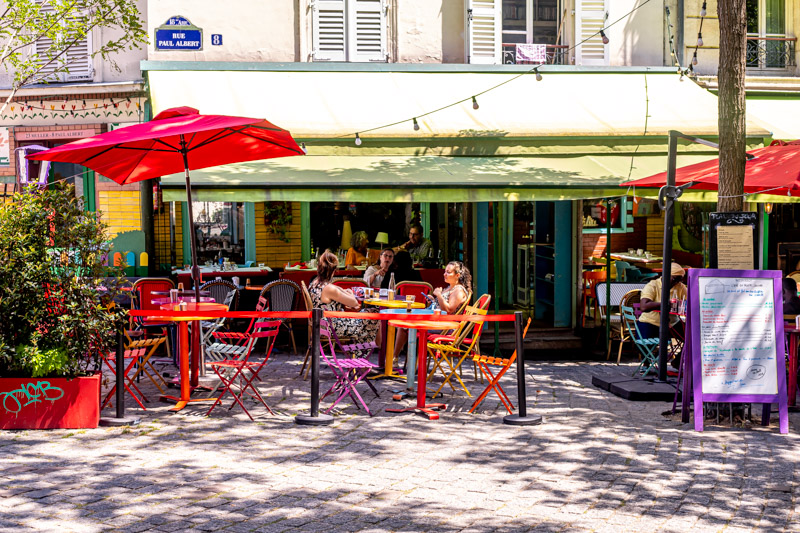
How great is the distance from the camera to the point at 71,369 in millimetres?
7246

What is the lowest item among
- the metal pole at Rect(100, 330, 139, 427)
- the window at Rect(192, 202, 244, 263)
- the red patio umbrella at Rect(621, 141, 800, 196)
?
the metal pole at Rect(100, 330, 139, 427)

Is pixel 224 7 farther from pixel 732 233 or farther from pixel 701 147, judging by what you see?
pixel 732 233

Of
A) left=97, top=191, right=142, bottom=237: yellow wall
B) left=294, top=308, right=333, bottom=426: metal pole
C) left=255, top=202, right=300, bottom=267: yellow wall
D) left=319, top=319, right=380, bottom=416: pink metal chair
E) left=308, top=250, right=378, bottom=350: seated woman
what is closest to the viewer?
left=294, top=308, right=333, bottom=426: metal pole

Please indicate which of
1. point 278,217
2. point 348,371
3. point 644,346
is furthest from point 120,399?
point 278,217

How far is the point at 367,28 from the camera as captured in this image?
13797 millimetres

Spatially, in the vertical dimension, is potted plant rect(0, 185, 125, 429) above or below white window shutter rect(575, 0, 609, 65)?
below

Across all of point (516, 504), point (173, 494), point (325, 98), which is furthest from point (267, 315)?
point (325, 98)

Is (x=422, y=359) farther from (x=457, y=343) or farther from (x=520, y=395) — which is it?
(x=520, y=395)

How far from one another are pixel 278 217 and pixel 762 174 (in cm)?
674

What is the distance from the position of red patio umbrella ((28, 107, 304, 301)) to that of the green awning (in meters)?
0.69

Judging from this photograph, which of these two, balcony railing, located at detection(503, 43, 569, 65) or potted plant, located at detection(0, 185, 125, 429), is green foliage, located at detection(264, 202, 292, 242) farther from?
potted plant, located at detection(0, 185, 125, 429)

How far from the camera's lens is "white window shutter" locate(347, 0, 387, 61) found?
13.7 m

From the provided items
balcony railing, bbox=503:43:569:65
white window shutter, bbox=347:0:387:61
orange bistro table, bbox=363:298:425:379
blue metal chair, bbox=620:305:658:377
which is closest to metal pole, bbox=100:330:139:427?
orange bistro table, bbox=363:298:425:379

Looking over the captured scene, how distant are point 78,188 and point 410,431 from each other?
8.56m
